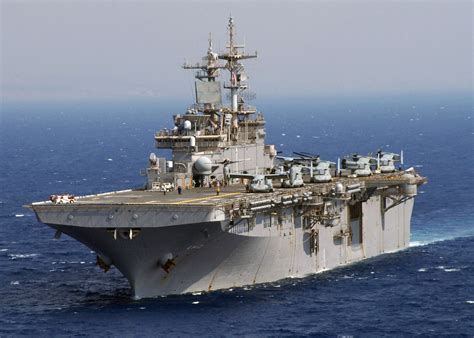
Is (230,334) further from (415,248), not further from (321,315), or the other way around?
(415,248)

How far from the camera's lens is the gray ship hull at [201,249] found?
148 ft

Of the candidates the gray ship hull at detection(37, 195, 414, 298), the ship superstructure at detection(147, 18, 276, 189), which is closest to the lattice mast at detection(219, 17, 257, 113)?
the ship superstructure at detection(147, 18, 276, 189)

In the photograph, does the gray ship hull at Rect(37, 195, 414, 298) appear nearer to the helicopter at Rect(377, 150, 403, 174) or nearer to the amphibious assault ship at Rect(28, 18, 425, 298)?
the amphibious assault ship at Rect(28, 18, 425, 298)

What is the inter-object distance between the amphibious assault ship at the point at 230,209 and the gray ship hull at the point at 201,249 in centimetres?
5

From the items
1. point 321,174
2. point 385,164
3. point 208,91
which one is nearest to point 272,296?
point 321,174

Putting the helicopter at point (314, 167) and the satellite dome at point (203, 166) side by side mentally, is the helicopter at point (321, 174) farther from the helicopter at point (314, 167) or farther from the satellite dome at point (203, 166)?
the satellite dome at point (203, 166)

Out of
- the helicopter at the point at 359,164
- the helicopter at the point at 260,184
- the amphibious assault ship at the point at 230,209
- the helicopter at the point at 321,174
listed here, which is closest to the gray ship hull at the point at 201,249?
the amphibious assault ship at the point at 230,209

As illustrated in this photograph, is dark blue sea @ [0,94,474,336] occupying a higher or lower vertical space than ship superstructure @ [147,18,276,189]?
lower

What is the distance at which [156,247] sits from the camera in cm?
4547

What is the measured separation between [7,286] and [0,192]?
37.9 metres

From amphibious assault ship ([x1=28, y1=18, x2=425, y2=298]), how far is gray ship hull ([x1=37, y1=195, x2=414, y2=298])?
0.05 meters

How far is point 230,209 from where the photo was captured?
45.2 meters

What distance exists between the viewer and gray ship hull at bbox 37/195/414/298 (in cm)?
4509

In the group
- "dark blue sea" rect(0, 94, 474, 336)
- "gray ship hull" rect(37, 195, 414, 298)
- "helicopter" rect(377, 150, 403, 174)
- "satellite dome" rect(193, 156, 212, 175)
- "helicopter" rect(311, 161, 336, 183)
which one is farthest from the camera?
"helicopter" rect(377, 150, 403, 174)
